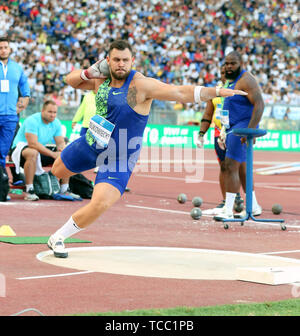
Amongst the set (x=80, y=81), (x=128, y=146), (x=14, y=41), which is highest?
(x=14, y=41)

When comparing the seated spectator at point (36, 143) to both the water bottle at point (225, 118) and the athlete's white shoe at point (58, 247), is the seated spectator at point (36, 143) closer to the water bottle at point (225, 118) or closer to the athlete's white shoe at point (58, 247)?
the water bottle at point (225, 118)

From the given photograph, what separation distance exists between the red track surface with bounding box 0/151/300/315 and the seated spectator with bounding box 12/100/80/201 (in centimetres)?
54

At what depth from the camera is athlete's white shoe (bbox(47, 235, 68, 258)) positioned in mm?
7645

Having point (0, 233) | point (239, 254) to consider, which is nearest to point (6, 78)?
point (0, 233)

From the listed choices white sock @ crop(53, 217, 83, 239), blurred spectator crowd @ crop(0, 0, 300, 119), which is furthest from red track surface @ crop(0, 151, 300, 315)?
blurred spectator crowd @ crop(0, 0, 300, 119)

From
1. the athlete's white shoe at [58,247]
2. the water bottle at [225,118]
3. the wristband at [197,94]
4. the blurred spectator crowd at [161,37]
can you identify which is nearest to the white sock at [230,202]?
the water bottle at [225,118]

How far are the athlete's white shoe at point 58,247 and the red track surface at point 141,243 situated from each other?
265mm

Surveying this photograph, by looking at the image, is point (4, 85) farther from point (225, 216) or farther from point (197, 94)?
point (197, 94)

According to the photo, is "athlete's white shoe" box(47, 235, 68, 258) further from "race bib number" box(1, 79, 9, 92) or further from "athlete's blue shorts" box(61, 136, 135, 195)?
"race bib number" box(1, 79, 9, 92)

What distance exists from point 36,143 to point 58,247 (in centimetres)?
556

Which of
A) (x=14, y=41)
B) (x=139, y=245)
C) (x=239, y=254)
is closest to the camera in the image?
(x=239, y=254)

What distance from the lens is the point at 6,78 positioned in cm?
1281
